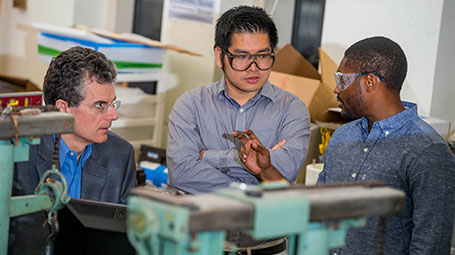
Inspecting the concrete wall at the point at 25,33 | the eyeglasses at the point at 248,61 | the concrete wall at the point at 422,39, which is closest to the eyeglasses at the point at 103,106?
the eyeglasses at the point at 248,61

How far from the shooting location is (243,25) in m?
2.37

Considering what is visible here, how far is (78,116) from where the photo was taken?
2020 mm

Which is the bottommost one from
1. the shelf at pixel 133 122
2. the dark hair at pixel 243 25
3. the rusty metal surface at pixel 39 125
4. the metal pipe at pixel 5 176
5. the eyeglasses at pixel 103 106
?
the shelf at pixel 133 122

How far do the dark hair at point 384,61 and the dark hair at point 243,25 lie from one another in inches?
21.3

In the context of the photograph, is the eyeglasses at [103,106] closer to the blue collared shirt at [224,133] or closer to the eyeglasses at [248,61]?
the blue collared shirt at [224,133]

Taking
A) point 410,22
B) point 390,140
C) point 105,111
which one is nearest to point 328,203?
point 390,140

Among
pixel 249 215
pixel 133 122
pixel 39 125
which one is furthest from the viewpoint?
pixel 133 122

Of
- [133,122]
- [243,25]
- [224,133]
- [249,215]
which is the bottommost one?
[133,122]

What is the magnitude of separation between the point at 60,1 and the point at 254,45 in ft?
9.68

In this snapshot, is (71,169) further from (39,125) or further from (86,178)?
(39,125)

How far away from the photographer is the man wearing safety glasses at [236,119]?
2314 millimetres

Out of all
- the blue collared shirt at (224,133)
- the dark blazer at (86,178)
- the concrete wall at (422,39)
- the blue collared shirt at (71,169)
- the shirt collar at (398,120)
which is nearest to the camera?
the dark blazer at (86,178)

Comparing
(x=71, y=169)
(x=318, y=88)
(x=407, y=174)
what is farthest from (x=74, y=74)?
(x=318, y=88)

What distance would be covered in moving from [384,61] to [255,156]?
0.56 metres
